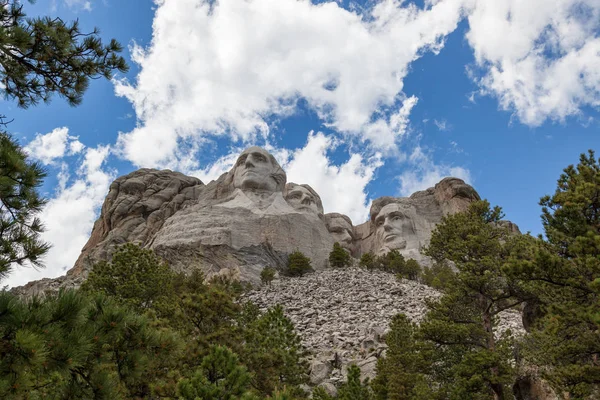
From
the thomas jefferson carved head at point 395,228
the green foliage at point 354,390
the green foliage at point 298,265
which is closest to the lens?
the green foliage at point 354,390

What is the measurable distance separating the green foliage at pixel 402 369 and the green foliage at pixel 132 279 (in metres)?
8.53

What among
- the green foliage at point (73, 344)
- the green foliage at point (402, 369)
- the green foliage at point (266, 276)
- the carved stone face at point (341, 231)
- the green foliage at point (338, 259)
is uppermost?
the carved stone face at point (341, 231)

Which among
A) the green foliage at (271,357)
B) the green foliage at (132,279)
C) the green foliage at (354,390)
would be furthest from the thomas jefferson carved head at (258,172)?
the green foliage at (354,390)

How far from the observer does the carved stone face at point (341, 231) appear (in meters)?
60.9

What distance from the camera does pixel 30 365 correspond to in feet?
13.2

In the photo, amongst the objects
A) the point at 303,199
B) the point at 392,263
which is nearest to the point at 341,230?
the point at 303,199

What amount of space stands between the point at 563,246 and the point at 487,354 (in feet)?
12.6

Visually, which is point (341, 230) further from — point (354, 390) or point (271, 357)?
point (271, 357)

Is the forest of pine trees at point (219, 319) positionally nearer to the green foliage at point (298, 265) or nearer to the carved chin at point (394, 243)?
the green foliage at point (298, 265)

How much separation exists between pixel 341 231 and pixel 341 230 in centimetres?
15

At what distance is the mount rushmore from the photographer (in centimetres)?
4306

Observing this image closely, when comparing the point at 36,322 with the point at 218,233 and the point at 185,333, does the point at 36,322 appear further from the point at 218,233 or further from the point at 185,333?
the point at 218,233

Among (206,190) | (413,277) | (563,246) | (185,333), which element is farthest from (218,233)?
(563,246)

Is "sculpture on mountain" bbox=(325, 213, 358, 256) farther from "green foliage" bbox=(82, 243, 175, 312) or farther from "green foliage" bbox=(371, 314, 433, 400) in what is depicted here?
"green foliage" bbox=(371, 314, 433, 400)
